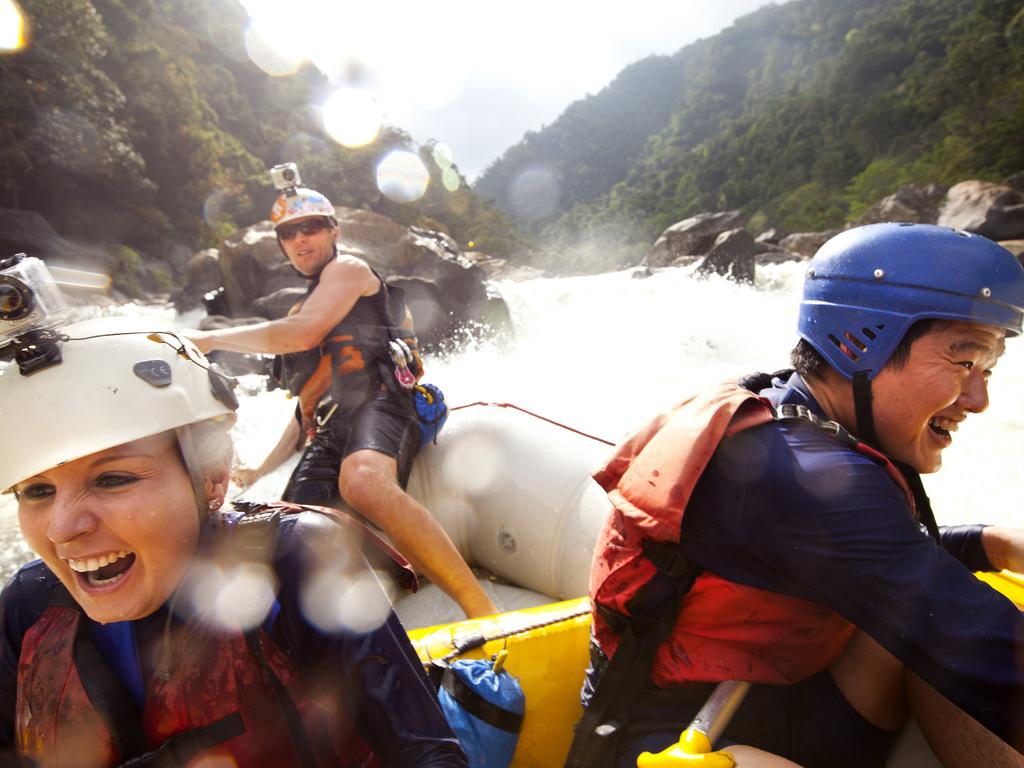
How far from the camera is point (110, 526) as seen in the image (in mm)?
1033

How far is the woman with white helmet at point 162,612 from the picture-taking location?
1.06 meters

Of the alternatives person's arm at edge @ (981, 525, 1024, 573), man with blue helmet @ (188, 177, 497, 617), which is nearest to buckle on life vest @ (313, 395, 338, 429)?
man with blue helmet @ (188, 177, 497, 617)

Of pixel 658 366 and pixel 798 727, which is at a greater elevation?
pixel 798 727

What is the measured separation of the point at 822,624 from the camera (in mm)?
1327

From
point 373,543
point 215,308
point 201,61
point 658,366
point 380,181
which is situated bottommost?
point 658,366

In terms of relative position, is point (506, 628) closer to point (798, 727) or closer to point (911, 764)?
point (798, 727)

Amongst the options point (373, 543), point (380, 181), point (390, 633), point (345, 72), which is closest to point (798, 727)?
point (390, 633)

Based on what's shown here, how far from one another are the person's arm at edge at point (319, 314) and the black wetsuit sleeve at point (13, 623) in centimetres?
149

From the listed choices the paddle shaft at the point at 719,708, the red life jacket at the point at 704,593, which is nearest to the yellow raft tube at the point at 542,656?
the red life jacket at the point at 704,593

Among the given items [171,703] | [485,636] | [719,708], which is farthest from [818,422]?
[171,703]

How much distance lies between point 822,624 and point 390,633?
1011 mm

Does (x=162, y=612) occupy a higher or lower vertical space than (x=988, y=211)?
higher

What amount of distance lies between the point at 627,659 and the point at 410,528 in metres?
1.38

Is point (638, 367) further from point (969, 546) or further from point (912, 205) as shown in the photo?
point (912, 205)
